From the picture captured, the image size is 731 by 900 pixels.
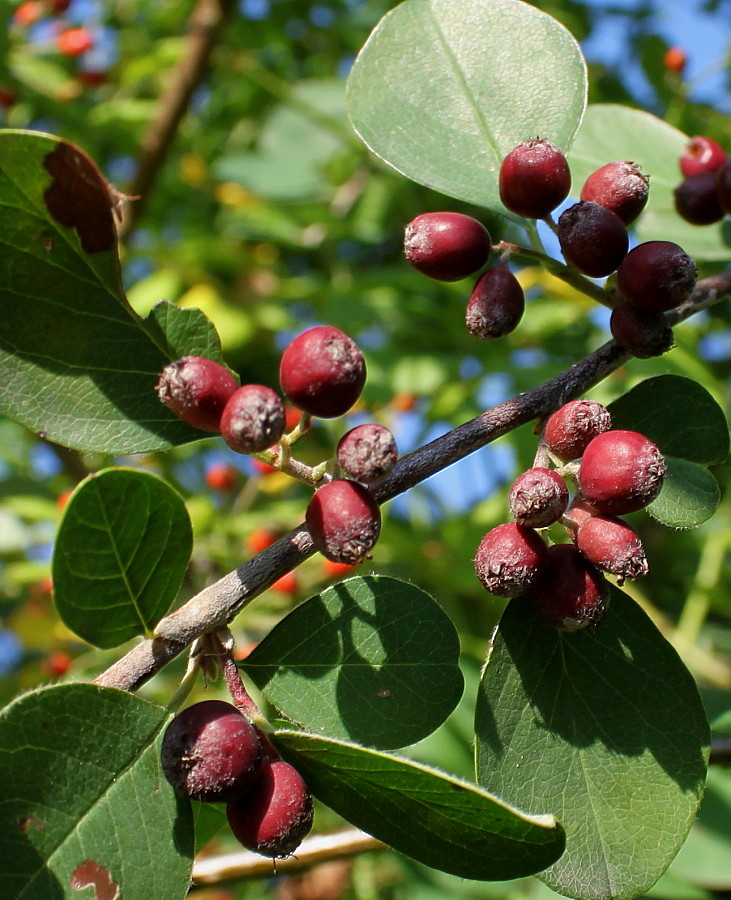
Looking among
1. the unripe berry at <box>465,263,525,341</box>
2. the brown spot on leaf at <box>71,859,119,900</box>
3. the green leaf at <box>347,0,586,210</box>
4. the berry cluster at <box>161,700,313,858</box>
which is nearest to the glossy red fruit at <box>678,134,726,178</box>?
the green leaf at <box>347,0,586,210</box>

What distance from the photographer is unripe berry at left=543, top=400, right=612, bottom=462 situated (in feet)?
3.42

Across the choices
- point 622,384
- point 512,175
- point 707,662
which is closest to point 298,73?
point 622,384

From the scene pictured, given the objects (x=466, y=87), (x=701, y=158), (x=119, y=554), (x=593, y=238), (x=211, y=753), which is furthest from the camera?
(x=701, y=158)

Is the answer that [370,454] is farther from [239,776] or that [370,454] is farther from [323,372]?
[239,776]

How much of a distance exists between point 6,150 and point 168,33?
3860 mm

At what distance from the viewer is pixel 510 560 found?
0.98m

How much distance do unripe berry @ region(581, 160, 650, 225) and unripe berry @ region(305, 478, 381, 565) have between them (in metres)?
0.53

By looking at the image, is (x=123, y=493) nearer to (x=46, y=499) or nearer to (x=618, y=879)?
(x=618, y=879)

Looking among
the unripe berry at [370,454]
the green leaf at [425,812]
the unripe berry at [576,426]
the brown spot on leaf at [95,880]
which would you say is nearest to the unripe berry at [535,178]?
the unripe berry at [576,426]

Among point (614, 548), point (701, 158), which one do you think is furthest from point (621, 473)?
point (701, 158)

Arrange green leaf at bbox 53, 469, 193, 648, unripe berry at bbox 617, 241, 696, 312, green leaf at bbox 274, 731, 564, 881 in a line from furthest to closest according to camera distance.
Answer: unripe berry at bbox 617, 241, 696, 312, green leaf at bbox 53, 469, 193, 648, green leaf at bbox 274, 731, 564, 881

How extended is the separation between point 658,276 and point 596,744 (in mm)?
542

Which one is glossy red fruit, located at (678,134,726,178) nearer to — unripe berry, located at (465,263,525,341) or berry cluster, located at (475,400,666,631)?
unripe berry, located at (465,263,525,341)

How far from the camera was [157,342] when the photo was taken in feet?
3.69
